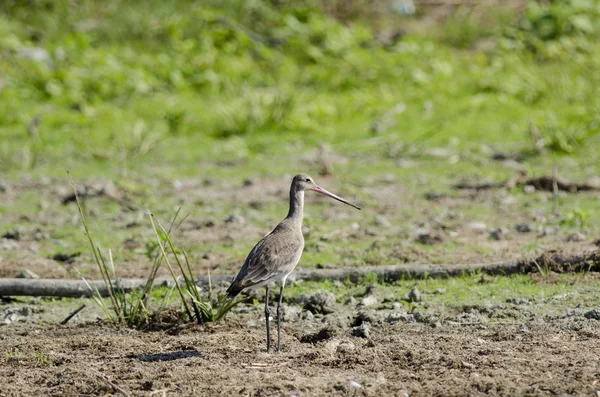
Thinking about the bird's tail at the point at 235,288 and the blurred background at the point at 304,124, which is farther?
the blurred background at the point at 304,124

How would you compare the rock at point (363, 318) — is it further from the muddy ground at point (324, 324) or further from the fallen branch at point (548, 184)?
the fallen branch at point (548, 184)

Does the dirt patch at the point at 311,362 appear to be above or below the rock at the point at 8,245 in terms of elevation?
below

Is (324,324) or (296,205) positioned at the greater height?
(296,205)

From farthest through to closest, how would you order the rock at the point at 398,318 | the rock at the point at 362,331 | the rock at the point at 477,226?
the rock at the point at 477,226, the rock at the point at 398,318, the rock at the point at 362,331

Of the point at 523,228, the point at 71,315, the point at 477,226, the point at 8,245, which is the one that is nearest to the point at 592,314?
the point at 523,228

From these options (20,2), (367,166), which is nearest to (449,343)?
(367,166)

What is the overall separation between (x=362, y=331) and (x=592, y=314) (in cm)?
145

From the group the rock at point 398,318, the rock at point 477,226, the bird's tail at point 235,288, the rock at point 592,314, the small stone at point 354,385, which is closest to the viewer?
the small stone at point 354,385

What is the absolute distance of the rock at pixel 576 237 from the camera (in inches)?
305

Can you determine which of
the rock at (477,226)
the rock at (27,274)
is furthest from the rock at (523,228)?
the rock at (27,274)

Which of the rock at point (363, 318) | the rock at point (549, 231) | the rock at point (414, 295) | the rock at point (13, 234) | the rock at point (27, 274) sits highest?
the rock at point (549, 231)

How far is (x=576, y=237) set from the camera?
779 cm

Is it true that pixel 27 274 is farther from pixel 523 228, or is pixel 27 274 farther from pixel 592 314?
pixel 523 228

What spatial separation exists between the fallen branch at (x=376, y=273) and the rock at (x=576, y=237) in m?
0.81
